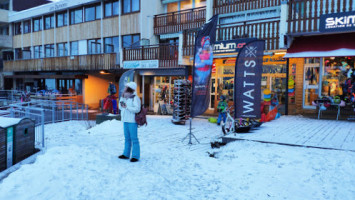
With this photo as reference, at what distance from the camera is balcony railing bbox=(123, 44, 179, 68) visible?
16.6 metres

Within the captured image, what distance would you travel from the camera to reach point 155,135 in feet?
30.7

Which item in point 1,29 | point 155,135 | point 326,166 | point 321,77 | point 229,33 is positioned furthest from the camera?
point 1,29

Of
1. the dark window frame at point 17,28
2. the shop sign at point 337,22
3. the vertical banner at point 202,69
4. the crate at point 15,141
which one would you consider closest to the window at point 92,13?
the dark window frame at point 17,28

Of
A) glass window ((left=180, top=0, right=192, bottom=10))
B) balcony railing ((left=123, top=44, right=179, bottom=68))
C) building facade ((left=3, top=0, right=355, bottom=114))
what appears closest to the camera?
building facade ((left=3, top=0, right=355, bottom=114))

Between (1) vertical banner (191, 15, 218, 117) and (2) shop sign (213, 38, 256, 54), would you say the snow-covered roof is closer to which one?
(1) vertical banner (191, 15, 218, 117)

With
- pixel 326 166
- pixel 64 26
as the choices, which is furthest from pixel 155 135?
pixel 64 26

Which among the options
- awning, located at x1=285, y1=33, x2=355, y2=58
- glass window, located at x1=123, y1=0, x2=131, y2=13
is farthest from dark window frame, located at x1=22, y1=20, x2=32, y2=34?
awning, located at x1=285, y1=33, x2=355, y2=58

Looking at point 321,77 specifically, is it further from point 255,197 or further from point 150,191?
point 150,191

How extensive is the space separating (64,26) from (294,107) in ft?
72.8

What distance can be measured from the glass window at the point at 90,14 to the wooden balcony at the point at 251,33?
40.1ft

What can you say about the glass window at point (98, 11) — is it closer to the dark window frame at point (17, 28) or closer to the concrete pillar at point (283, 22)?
the dark window frame at point (17, 28)

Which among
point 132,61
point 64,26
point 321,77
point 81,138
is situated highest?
point 64,26

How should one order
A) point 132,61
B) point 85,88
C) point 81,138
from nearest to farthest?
point 81,138 < point 132,61 < point 85,88

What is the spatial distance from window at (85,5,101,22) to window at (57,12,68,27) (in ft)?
10.4
